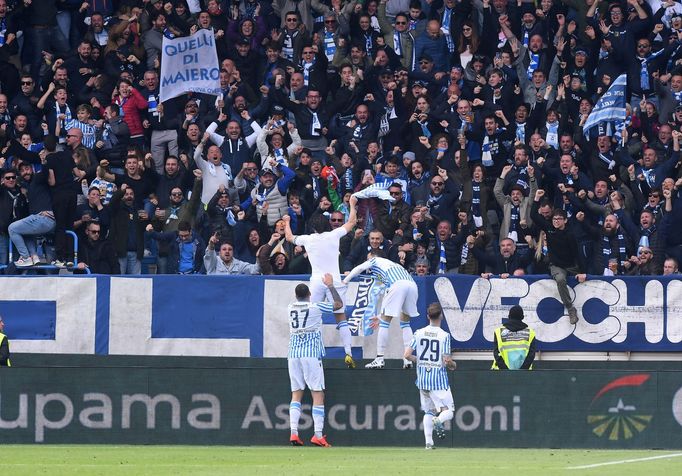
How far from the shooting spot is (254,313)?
2453cm

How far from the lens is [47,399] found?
21.1 metres

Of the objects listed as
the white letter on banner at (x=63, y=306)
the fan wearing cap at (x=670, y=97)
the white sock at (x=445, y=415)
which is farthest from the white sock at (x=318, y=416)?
the fan wearing cap at (x=670, y=97)

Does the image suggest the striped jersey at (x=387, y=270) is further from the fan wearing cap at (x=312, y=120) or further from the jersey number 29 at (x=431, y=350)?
the fan wearing cap at (x=312, y=120)

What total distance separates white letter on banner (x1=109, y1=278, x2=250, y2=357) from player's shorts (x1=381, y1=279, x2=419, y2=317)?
3.12 meters

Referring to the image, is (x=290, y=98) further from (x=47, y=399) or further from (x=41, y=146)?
(x=47, y=399)

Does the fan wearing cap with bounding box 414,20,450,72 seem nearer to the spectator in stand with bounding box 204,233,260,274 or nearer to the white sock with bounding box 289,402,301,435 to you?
the spectator in stand with bounding box 204,233,260,274

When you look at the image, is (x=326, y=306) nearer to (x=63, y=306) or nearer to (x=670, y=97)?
(x=63, y=306)

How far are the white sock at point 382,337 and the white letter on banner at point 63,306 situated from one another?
201 inches

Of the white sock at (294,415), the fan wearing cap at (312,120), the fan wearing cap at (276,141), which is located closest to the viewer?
the white sock at (294,415)

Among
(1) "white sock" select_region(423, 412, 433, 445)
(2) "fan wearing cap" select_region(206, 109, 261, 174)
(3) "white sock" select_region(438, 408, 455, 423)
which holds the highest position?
(2) "fan wearing cap" select_region(206, 109, 261, 174)

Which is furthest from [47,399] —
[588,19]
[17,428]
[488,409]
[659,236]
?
[588,19]

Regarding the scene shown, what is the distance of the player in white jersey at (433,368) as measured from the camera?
19812 millimetres

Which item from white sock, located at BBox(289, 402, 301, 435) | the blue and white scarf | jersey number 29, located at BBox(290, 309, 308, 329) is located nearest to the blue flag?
the blue and white scarf

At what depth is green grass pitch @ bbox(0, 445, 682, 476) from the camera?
16672 millimetres
